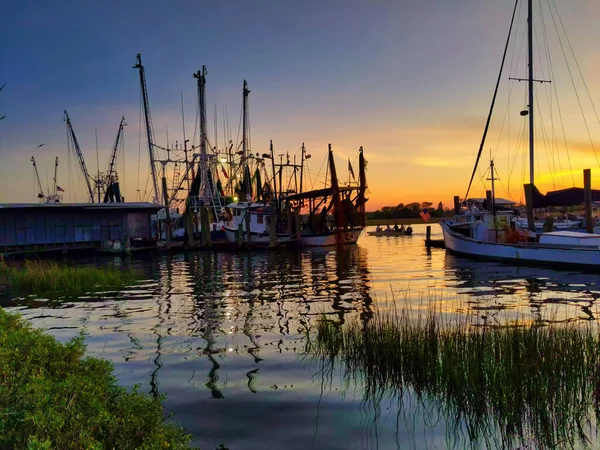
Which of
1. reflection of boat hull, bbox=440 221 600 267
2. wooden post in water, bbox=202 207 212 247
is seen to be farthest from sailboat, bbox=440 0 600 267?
wooden post in water, bbox=202 207 212 247

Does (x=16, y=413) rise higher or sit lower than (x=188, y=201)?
lower

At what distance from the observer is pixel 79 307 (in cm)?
1675

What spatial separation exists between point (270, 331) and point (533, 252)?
2020 cm

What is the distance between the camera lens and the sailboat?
987 inches

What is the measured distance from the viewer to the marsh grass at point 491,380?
19.7 feet

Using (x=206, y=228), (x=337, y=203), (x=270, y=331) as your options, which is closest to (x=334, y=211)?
(x=337, y=203)

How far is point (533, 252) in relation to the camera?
2730cm

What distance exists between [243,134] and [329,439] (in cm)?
5722

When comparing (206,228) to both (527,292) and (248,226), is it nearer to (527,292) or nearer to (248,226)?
(248,226)

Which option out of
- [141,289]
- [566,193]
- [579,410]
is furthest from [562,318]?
[566,193]

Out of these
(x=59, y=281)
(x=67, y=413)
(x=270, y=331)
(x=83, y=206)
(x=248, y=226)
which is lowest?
(x=270, y=331)

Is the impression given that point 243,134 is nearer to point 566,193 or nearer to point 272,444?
point 566,193

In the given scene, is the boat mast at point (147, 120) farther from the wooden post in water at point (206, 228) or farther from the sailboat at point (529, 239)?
the sailboat at point (529, 239)


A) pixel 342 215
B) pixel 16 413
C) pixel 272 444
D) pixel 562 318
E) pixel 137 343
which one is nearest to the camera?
pixel 16 413
